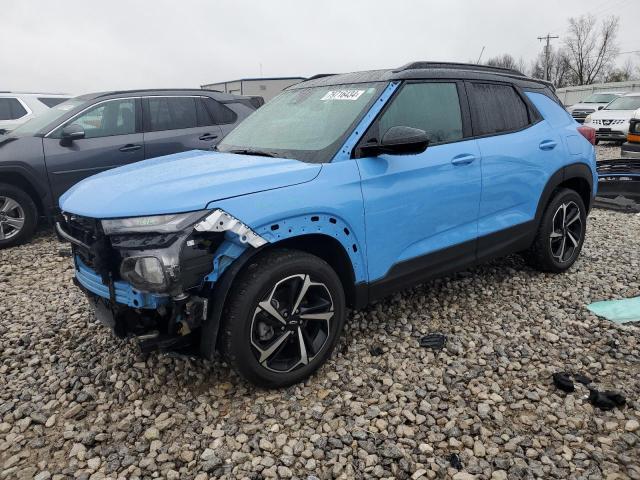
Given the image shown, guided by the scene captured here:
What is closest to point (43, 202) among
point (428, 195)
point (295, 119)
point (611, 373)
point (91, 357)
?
point (91, 357)

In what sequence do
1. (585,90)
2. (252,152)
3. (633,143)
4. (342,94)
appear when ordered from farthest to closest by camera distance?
(585,90), (633,143), (342,94), (252,152)

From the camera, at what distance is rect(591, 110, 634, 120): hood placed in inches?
559

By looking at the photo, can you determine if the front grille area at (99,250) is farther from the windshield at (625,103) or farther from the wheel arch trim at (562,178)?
the windshield at (625,103)

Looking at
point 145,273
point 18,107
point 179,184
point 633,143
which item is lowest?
point 145,273

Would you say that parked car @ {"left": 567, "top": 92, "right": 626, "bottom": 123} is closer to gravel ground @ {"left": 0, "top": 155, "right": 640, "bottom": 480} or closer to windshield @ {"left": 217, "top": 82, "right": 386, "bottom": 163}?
gravel ground @ {"left": 0, "top": 155, "right": 640, "bottom": 480}

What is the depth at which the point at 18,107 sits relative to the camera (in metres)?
9.55

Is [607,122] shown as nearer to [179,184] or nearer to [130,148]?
[130,148]

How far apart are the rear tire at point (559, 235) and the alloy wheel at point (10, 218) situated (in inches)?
222

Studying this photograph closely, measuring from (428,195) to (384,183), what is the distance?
39 centimetres

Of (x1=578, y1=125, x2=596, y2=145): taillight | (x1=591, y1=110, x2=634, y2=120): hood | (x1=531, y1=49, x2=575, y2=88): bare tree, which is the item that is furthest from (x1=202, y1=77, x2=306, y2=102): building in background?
(x1=531, y1=49, x2=575, y2=88): bare tree

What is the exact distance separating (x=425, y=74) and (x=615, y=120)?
1372 centimetres

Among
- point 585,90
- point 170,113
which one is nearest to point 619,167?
point 170,113

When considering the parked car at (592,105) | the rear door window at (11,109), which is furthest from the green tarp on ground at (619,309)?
the parked car at (592,105)

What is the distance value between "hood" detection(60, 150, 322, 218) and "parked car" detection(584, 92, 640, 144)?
46.0 feet
